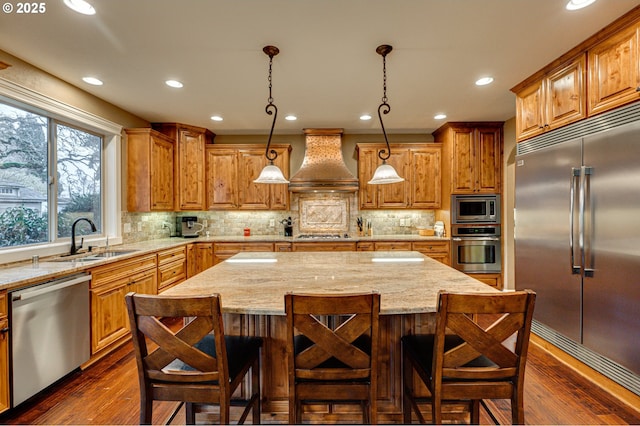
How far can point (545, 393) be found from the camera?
2.17 m

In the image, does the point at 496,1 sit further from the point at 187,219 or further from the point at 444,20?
the point at 187,219

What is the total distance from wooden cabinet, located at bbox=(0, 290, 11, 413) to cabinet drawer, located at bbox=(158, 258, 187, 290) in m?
1.76

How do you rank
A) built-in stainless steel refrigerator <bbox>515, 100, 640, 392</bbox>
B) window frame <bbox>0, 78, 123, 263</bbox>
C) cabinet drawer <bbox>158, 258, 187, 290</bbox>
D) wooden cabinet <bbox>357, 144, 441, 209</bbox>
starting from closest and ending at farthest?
built-in stainless steel refrigerator <bbox>515, 100, 640, 392</bbox>
window frame <bbox>0, 78, 123, 263</bbox>
cabinet drawer <bbox>158, 258, 187, 290</bbox>
wooden cabinet <bbox>357, 144, 441, 209</bbox>

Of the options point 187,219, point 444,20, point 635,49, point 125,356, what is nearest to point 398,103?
point 444,20

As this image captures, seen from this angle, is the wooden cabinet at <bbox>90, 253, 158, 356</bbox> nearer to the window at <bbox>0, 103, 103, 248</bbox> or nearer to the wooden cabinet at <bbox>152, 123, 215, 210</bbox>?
the window at <bbox>0, 103, 103, 248</bbox>

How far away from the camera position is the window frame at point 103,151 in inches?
98.8

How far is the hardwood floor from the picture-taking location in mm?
1912

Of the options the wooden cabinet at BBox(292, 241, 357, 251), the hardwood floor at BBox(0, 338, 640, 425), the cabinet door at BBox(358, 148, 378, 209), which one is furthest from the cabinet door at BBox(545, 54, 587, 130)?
the wooden cabinet at BBox(292, 241, 357, 251)

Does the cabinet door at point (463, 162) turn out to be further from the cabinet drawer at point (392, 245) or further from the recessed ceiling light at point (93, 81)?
the recessed ceiling light at point (93, 81)

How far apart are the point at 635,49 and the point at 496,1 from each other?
3.46 feet

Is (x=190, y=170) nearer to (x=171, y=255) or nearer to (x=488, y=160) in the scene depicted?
(x=171, y=255)

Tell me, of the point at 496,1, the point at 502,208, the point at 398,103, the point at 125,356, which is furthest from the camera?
the point at 502,208

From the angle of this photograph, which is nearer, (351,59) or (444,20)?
(444,20)

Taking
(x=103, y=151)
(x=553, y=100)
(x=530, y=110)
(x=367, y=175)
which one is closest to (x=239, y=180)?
(x=103, y=151)
